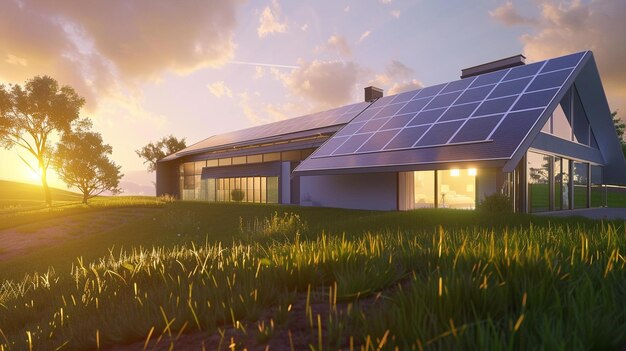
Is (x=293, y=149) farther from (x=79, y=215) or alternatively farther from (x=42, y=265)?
(x=42, y=265)

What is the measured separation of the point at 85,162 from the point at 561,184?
3821 cm

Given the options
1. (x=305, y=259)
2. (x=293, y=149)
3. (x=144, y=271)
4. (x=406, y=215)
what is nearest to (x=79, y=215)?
(x=293, y=149)

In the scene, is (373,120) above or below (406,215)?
above

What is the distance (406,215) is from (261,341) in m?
12.7

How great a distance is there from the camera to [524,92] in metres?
18.0

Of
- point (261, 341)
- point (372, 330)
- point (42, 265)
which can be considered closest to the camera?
point (372, 330)

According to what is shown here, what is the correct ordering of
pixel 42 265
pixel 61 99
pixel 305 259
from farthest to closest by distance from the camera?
pixel 61 99
pixel 42 265
pixel 305 259

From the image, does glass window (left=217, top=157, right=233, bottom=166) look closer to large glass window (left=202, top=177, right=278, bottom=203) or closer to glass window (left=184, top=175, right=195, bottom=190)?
large glass window (left=202, top=177, right=278, bottom=203)

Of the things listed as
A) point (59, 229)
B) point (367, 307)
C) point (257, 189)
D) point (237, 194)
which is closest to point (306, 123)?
point (257, 189)

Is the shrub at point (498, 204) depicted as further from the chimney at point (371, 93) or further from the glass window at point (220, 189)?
the glass window at point (220, 189)

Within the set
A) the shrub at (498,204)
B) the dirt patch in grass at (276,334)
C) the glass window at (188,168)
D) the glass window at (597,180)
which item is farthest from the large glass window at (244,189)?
the dirt patch in grass at (276,334)

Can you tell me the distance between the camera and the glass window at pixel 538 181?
19888 millimetres

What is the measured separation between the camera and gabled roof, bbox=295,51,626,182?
605 inches

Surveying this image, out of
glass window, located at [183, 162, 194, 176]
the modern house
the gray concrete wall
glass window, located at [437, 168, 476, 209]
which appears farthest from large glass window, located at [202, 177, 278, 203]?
glass window, located at [437, 168, 476, 209]
